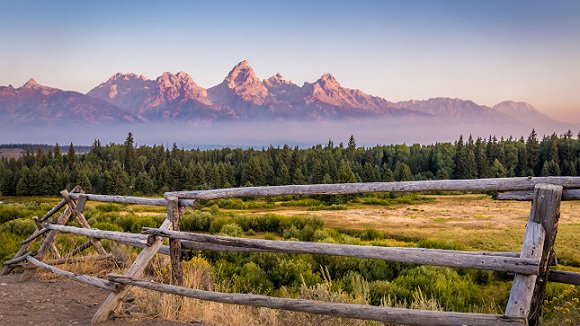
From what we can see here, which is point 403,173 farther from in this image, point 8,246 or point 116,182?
point 8,246

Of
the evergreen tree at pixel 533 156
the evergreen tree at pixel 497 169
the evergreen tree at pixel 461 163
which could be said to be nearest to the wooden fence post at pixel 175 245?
the evergreen tree at pixel 461 163

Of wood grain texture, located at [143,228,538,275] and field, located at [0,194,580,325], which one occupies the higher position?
wood grain texture, located at [143,228,538,275]

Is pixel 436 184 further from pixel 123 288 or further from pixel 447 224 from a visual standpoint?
pixel 447 224

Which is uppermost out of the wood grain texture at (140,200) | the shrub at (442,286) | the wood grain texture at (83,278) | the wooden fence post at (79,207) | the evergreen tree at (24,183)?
the wood grain texture at (140,200)

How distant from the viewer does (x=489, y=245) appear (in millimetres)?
24047

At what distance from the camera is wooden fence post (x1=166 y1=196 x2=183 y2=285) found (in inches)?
254

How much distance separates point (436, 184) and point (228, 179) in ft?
329

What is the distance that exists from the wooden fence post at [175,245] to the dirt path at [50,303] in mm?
833

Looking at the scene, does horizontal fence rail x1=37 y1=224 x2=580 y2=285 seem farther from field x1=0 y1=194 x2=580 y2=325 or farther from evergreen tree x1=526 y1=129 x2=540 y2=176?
evergreen tree x1=526 y1=129 x2=540 y2=176

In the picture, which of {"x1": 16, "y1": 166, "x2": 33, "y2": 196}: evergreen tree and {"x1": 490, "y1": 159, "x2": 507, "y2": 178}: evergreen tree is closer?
{"x1": 16, "y1": 166, "x2": 33, "y2": 196}: evergreen tree

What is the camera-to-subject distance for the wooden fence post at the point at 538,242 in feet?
12.7

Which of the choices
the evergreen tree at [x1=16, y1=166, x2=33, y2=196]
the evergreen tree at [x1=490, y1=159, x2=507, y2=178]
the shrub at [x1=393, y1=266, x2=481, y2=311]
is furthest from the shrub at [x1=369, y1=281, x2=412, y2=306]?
the evergreen tree at [x1=16, y1=166, x2=33, y2=196]

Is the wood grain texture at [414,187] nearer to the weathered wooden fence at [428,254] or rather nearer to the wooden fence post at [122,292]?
the weathered wooden fence at [428,254]

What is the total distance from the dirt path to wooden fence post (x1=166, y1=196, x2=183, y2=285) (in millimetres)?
833
